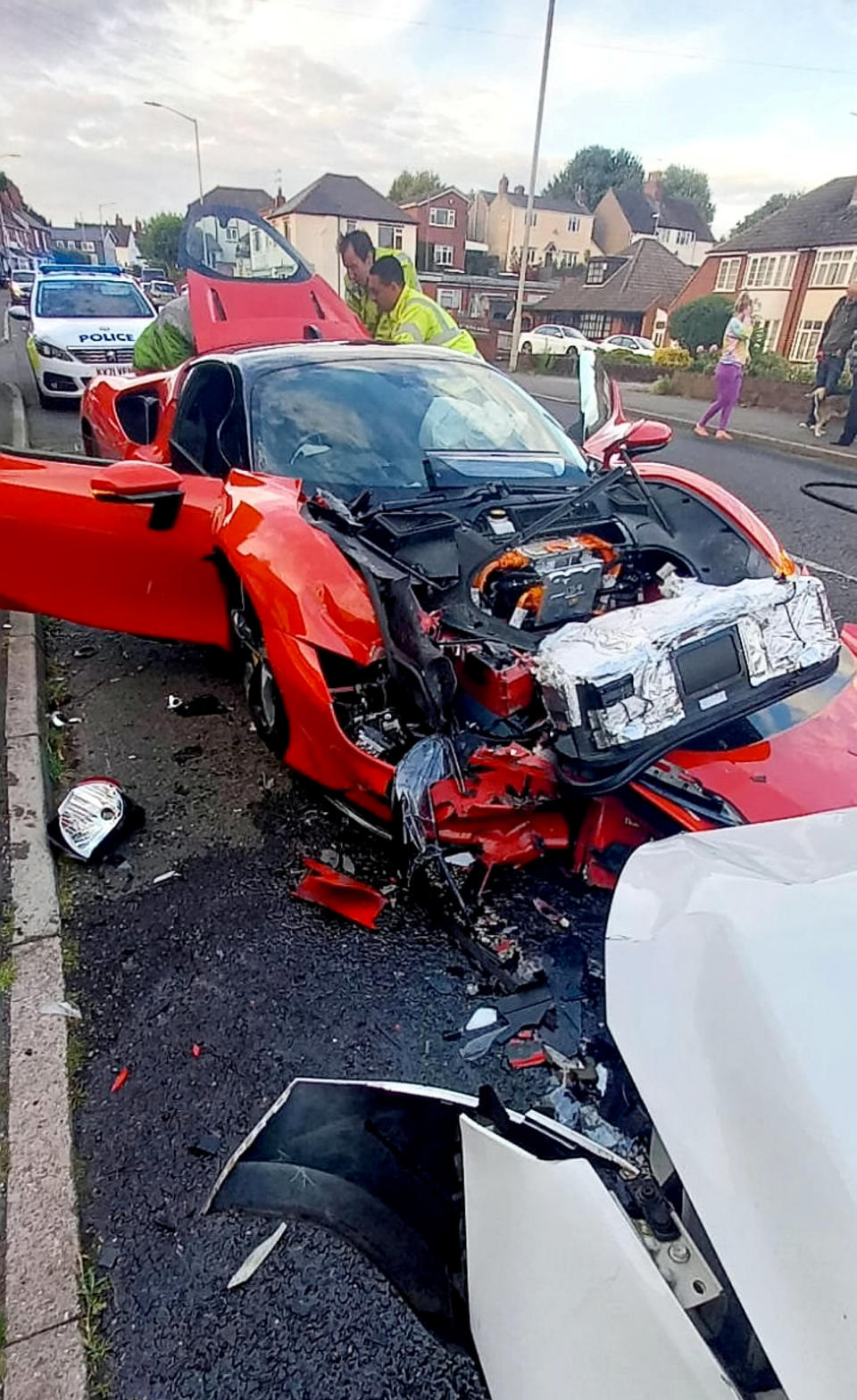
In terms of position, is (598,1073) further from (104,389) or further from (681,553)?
(104,389)

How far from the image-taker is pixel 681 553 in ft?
9.39

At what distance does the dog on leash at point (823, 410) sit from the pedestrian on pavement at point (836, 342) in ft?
0.13

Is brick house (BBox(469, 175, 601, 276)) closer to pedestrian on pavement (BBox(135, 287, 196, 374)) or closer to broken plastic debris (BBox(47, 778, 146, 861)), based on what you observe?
pedestrian on pavement (BBox(135, 287, 196, 374))

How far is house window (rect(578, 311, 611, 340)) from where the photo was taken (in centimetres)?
4709

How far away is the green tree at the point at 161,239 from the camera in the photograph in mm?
65875

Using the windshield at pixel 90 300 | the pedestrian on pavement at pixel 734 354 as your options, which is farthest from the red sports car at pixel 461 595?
the windshield at pixel 90 300

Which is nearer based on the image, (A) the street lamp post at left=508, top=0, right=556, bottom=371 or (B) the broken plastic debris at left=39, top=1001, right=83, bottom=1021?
(B) the broken plastic debris at left=39, top=1001, right=83, bottom=1021

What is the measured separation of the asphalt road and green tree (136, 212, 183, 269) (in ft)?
228

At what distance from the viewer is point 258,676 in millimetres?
3160

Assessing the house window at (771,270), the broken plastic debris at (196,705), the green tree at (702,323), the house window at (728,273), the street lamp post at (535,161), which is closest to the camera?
the broken plastic debris at (196,705)

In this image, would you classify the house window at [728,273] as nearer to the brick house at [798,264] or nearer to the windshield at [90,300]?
the brick house at [798,264]

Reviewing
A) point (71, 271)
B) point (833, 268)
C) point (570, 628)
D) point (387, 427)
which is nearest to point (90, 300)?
point (71, 271)

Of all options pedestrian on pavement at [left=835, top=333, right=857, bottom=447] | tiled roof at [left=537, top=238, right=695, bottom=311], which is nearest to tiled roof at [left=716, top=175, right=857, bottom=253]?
tiled roof at [left=537, top=238, right=695, bottom=311]

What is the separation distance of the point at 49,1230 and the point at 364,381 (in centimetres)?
315
